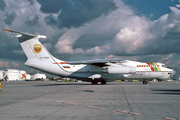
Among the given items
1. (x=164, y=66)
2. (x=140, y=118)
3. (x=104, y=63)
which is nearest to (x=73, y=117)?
(x=140, y=118)

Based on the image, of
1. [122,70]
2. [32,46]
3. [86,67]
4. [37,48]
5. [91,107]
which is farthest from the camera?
[86,67]

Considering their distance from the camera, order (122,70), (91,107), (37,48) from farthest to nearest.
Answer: (37,48) → (122,70) → (91,107)

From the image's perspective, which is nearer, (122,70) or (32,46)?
(122,70)

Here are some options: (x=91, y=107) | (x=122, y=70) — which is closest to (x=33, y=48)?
(x=122, y=70)

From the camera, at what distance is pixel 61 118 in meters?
6.99

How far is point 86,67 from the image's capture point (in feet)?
116

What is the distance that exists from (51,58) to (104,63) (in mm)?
9908

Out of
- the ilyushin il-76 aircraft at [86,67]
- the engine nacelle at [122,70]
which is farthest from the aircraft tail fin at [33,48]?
the engine nacelle at [122,70]

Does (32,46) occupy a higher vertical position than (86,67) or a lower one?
higher

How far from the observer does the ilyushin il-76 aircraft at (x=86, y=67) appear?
3409 centimetres

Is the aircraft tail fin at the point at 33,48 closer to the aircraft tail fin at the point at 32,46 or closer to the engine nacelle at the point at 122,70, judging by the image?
the aircraft tail fin at the point at 32,46

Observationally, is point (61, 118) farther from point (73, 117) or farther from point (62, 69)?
point (62, 69)

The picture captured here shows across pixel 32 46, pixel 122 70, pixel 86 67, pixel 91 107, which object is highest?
pixel 32 46

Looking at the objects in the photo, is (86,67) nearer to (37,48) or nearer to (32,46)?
(37,48)
